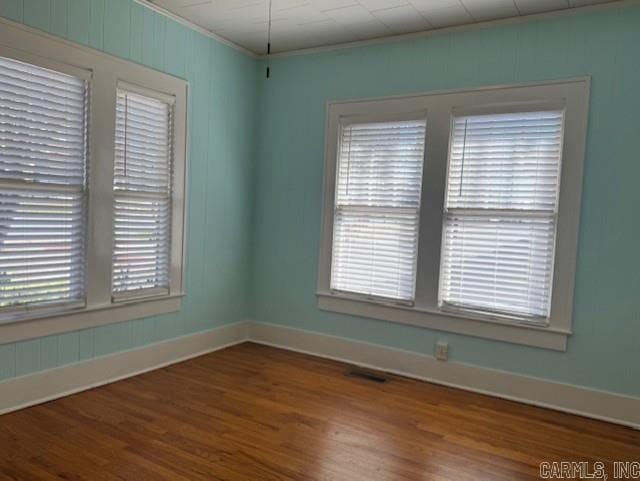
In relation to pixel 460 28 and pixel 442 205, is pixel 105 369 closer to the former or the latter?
pixel 442 205

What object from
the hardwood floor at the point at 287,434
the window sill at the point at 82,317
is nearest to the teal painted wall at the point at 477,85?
the hardwood floor at the point at 287,434

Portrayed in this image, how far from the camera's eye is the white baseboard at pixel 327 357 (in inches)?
121

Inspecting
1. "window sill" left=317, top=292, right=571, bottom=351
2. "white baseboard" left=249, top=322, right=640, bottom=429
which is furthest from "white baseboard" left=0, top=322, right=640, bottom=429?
"window sill" left=317, top=292, right=571, bottom=351

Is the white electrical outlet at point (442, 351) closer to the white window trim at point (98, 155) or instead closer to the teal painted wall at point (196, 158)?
the teal painted wall at point (196, 158)

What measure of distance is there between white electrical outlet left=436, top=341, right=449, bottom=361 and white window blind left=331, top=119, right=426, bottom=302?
42cm

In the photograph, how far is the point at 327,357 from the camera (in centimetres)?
426

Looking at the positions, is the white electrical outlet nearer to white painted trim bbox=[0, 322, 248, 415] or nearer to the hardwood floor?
the hardwood floor

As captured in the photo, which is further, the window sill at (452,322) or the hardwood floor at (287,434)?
the window sill at (452,322)

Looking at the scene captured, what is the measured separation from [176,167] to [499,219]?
8.14 ft

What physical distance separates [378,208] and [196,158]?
156 centimetres

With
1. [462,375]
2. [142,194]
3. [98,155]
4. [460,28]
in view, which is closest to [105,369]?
[142,194]

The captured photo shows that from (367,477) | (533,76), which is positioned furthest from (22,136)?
(533,76)

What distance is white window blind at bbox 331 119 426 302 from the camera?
3.85 m

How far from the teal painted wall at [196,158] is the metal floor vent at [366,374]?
1.29 m
